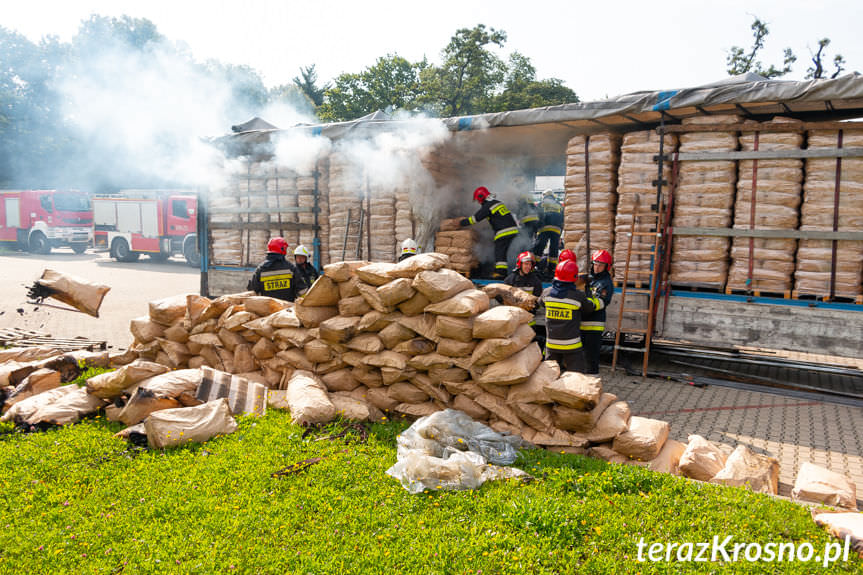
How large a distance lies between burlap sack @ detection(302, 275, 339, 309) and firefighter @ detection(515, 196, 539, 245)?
20.8 ft

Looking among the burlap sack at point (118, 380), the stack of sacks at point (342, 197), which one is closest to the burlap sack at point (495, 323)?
the burlap sack at point (118, 380)

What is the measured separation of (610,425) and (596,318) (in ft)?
8.04

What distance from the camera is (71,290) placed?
784 cm

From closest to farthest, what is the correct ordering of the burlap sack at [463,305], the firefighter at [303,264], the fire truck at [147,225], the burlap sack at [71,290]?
the burlap sack at [463,305], the burlap sack at [71,290], the firefighter at [303,264], the fire truck at [147,225]

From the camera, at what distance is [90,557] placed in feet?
11.6

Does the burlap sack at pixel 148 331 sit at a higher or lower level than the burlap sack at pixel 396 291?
lower

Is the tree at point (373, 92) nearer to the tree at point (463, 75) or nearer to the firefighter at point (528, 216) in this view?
the tree at point (463, 75)

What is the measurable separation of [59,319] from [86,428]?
7.93 m

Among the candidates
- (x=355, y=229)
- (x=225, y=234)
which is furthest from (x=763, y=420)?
(x=225, y=234)

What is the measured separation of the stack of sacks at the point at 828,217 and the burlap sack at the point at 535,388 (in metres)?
4.21

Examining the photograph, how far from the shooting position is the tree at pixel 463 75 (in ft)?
114

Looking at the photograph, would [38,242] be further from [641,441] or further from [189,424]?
[641,441]

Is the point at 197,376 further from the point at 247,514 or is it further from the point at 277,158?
the point at 277,158

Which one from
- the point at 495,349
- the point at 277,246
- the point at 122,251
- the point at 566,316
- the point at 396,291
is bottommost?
the point at 122,251
